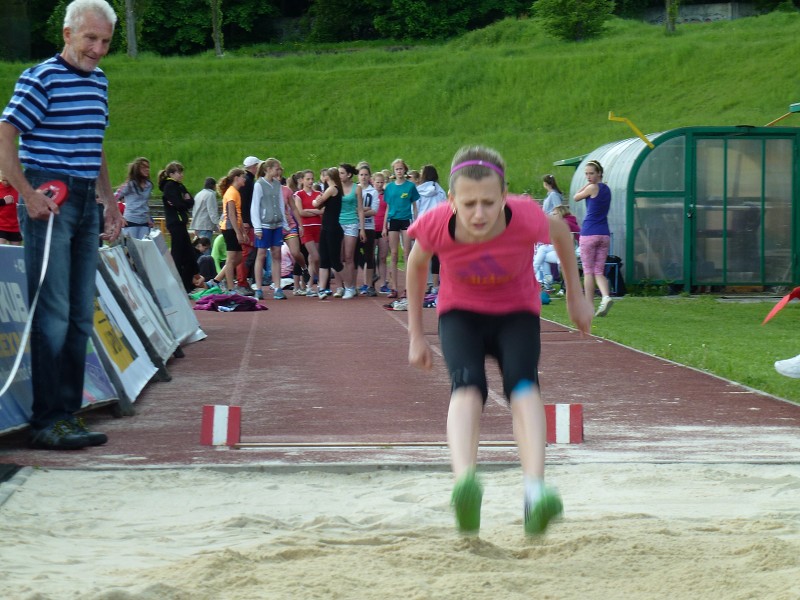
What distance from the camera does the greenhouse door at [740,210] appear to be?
19.8m

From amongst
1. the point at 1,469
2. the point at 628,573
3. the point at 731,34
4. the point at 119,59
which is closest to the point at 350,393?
the point at 1,469

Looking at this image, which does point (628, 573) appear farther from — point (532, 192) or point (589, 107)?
point (589, 107)

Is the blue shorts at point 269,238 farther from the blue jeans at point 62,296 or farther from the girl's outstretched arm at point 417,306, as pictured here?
the girl's outstretched arm at point 417,306

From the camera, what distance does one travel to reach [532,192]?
44.8 metres

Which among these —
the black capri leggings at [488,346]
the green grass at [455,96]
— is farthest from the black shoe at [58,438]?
the green grass at [455,96]

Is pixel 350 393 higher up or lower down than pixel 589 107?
lower down

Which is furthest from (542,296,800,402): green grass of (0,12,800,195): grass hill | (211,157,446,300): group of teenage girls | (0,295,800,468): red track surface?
(0,12,800,195): grass hill

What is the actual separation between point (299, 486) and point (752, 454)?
2464 millimetres

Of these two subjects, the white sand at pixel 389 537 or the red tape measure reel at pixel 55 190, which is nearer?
the white sand at pixel 389 537

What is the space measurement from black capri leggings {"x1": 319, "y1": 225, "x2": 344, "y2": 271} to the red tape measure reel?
39.4ft

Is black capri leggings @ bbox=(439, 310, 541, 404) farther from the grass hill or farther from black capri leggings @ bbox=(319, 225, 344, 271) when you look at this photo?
the grass hill

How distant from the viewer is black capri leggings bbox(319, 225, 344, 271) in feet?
60.7

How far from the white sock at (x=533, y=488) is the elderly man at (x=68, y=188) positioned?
313 cm

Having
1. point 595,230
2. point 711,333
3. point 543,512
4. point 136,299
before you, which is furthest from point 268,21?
point 543,512
